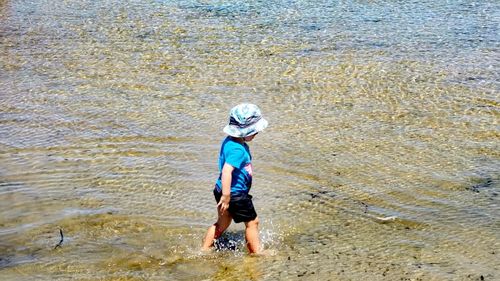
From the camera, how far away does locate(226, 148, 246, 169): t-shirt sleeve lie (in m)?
4.98

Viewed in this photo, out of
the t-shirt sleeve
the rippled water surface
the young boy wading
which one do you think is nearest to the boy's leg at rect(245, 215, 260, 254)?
the young boy wading

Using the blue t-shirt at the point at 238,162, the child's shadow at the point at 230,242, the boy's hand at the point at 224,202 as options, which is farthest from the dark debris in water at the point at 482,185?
the boy's hand at the point at 224,202

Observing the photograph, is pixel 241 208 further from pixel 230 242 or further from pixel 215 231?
pixel 230 242

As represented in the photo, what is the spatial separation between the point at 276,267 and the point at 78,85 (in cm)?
507

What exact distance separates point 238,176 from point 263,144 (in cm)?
226

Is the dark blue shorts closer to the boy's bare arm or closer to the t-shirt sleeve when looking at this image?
the boy's bare arm

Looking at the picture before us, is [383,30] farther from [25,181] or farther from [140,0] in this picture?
[25,181]

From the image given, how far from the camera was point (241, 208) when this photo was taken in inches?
201

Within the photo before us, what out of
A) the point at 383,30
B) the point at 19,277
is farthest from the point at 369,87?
the point at 19,277

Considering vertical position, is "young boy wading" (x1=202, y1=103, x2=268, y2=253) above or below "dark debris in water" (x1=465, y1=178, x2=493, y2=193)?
above

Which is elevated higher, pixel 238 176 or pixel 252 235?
pixel 238 176

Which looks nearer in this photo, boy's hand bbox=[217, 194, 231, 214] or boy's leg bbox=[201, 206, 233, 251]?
boy's hand bbox=[217, 194, 231, 214]

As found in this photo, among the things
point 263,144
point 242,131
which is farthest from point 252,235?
point 263,144

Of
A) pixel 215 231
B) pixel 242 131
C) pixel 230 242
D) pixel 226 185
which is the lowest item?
pixel 230 242
